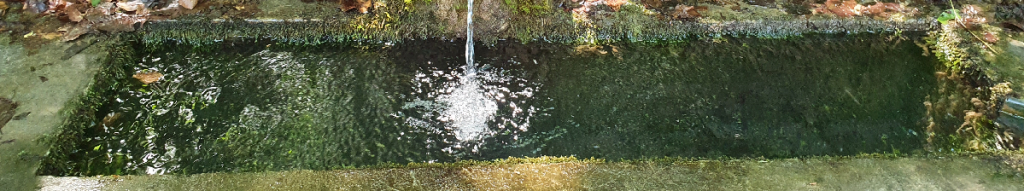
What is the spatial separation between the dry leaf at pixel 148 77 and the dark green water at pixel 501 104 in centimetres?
3

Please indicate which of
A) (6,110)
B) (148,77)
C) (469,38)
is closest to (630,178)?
(469,38)

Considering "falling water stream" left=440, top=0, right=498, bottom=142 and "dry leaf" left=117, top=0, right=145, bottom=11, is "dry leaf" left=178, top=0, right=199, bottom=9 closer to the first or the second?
"dry leaf" left=117, top=0, right=145, bottom=11

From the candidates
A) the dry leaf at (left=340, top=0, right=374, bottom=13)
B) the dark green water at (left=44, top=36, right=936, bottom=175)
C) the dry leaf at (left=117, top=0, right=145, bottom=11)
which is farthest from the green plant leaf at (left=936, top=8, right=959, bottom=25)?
the dry leaf at (left=117, top=0, right=145, bottom=11)

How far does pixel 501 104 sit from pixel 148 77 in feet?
5.42

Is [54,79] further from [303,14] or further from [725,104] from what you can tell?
[725,104]

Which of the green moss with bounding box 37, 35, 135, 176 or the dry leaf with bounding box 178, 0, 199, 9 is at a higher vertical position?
the dry leaf with bounding box 178, 0, 199, 9

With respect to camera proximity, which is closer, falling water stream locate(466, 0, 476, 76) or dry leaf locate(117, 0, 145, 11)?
falling water stream locate(466, 0, 476, 76)

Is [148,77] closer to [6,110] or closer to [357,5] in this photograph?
[6,110]

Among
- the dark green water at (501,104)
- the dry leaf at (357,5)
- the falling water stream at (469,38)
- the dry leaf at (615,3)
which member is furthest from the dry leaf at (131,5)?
the dry leaf at (615,3)

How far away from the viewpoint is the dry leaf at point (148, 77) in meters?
2.80

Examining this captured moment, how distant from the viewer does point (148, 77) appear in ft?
9.29

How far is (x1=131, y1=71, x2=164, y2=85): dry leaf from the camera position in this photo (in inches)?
110

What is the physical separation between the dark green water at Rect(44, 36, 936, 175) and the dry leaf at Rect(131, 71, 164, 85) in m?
0.03

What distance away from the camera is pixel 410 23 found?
3262mm
